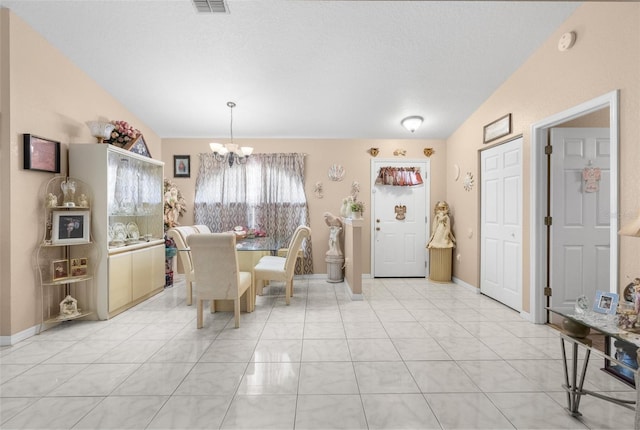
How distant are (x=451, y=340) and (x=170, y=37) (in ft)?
13.3

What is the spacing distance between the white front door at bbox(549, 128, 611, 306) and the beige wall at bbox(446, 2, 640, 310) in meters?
0.26

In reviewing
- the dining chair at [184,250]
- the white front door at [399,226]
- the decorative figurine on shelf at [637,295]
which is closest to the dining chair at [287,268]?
the dining chair at [184,250]

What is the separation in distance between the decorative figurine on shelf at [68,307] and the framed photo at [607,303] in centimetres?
447

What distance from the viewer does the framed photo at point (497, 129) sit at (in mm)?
3844

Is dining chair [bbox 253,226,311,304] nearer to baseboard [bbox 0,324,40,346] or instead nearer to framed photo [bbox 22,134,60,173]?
baseboard [bbox 0,324,40,346]

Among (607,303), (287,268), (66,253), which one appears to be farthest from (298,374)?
(66,253)

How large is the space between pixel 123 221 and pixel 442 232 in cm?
477

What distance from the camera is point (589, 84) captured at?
2680mm

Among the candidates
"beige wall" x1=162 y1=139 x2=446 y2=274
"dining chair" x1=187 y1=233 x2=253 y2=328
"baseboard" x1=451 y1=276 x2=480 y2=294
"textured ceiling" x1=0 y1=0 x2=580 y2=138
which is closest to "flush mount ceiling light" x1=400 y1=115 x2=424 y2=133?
"textured ceiling" x1=0 y1=0 x2=580 y2=138

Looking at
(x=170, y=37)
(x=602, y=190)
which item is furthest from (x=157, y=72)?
(x=602, y=190)

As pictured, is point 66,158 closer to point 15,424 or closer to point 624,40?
point 15,424

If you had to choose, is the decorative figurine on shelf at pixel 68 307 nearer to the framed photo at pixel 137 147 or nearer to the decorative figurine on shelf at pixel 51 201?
the decorative figurine on shelf at pixel 51 201

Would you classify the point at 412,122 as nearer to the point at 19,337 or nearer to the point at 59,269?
the point at 59,269

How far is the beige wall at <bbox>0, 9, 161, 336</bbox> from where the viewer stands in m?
2.77
